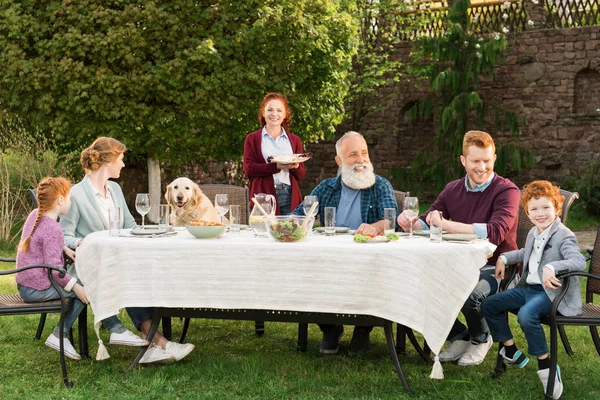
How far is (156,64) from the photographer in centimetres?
1193

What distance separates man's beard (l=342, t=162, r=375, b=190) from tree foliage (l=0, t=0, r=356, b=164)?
680 centimetres

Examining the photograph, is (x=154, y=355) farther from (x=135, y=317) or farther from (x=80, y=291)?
(x=80, y=291)

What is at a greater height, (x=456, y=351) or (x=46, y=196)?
(x=46, y=196)

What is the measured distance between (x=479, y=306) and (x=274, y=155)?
8.59 ft

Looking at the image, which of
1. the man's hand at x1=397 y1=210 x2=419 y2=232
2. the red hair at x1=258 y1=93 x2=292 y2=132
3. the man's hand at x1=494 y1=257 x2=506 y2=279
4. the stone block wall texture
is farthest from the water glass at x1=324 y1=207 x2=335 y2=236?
the stone block wall texture

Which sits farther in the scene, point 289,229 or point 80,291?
point 80,291

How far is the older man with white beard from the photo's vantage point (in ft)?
17.2

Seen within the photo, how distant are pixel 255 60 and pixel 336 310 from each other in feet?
28.4

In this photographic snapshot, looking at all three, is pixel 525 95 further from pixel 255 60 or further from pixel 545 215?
pixel 545 215

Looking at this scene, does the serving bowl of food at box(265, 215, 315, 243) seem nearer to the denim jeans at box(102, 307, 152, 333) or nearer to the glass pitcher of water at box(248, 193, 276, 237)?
the glass pitcher of water at box(248, 193, 276, 237)

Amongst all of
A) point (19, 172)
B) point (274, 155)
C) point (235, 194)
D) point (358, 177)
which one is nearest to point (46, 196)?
point (235, 194)

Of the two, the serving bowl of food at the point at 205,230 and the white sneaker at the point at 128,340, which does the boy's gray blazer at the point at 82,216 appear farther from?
the serving bowl of food at the point at 205,230

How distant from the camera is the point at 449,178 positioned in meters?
15.9

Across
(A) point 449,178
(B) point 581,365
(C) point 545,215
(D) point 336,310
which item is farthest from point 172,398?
(A) point 449,178
